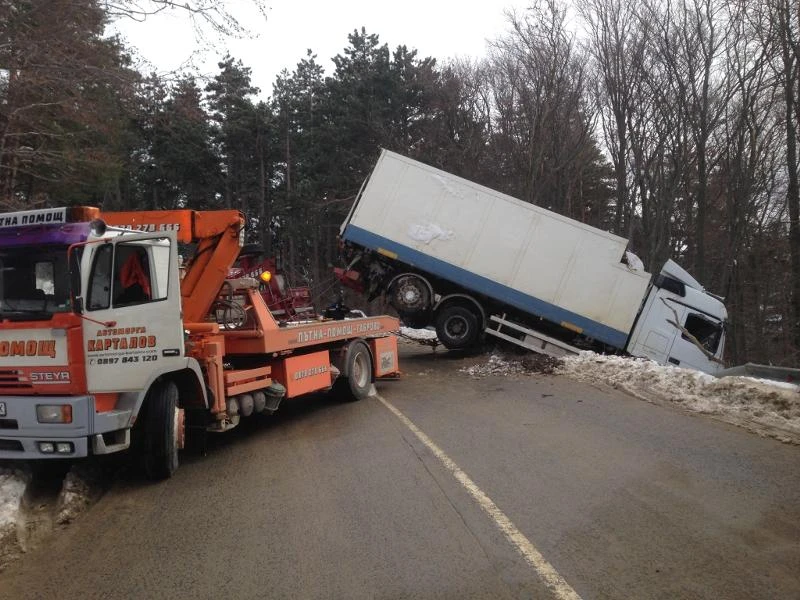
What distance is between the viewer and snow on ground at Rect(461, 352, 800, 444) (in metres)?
8.46

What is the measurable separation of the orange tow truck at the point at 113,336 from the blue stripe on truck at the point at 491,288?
24.9 ft

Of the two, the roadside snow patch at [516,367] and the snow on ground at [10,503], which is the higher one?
the snow on ground at [10,503]

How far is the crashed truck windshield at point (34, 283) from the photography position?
5668 mm

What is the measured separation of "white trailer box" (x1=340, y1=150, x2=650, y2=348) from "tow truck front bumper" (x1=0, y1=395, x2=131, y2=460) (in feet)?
34.0

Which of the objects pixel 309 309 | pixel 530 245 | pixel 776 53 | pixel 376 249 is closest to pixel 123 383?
pixel 309 309

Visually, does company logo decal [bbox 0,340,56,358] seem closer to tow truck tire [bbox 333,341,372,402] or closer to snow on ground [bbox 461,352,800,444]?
tow truck tire [bbox 333,341,372,402]

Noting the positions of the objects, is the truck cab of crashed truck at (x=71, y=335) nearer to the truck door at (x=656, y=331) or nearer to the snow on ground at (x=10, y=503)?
the snow on ground at (x=10, y=503)

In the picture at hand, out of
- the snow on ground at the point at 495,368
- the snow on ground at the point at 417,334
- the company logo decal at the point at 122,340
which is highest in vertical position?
the company logo decal at the point at 122,340

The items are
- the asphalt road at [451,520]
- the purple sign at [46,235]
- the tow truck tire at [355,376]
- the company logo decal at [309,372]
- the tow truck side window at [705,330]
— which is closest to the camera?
the asphalt road at [451,520]

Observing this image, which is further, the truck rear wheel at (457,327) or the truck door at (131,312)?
the truck rear wheel at (457,327)

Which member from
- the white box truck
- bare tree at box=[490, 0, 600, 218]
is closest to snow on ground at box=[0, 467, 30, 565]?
the white box truck

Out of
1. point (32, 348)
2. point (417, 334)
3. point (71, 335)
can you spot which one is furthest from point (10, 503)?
point (417, 334)

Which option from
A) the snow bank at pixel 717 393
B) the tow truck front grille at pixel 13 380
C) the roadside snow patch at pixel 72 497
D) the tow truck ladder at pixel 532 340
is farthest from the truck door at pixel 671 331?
the tow truck front grille at pixel 13 380

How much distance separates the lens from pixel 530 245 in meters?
15.4
